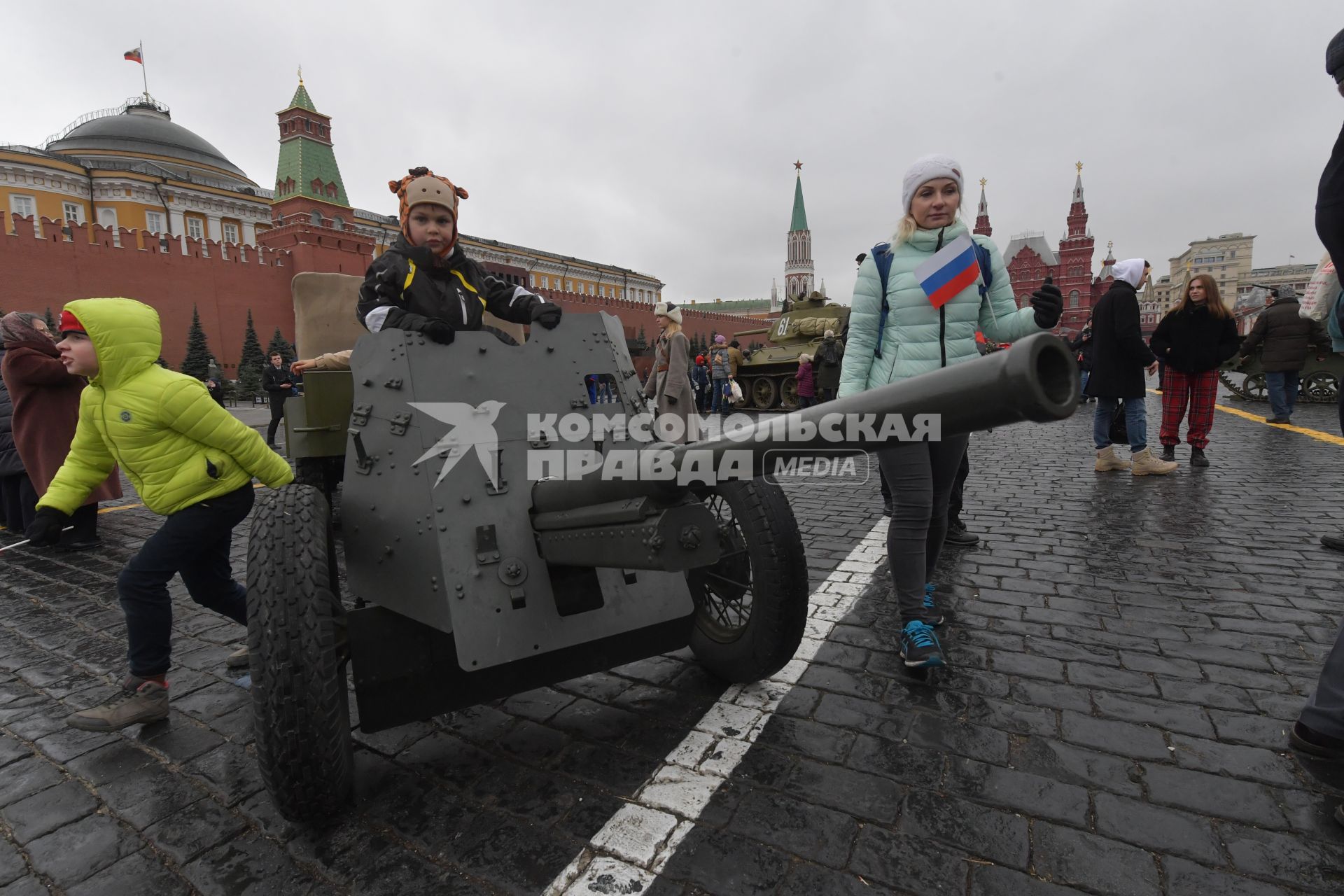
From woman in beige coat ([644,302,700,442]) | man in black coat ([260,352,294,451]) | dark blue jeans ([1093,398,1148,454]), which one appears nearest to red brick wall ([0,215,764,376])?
man in black coat ([260,352,294,451])

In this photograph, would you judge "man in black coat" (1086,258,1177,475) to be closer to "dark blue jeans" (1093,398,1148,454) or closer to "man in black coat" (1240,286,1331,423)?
"dark blue jeans" (1093,398,1148,454)

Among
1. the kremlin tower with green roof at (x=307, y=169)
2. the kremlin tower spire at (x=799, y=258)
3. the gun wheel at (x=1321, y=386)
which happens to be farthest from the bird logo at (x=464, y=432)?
the kremlin tower spire at (x=799, y=258)

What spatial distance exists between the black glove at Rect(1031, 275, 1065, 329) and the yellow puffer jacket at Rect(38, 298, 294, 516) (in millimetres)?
2981

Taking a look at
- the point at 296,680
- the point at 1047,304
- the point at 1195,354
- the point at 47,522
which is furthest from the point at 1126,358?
the point at 47,522

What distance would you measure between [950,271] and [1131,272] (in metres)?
4.54

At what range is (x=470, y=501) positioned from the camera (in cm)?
222

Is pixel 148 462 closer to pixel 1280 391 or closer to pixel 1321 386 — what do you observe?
pixel 1280 391

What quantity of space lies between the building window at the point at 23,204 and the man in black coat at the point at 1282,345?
54.7m

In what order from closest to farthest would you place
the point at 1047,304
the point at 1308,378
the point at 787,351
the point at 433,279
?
1. the point at 1047,304
2. the point at 433,279
3. the point at 1308,378
4. the point at 787,351

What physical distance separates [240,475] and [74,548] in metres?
3.64

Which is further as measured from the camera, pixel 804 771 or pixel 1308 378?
pixel 1308 378

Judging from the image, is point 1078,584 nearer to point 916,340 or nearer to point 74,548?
point 916,340

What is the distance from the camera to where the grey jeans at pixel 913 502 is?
2.68 m

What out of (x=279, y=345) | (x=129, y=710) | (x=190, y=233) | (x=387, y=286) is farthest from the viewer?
(x=190, y=233)
